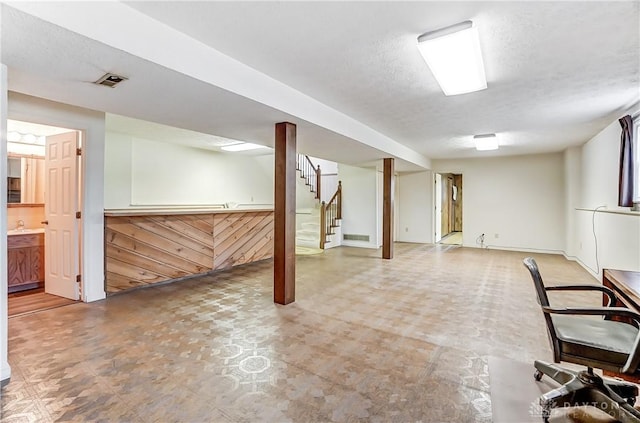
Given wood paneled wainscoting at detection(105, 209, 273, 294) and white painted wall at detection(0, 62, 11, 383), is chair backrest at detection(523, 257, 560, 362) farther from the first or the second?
wood paneled wainscoting at detection(105, 209, 273, 294)

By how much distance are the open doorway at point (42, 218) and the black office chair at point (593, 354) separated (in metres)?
4.87

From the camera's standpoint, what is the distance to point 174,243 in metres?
4.86

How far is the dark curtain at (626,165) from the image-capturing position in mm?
3785

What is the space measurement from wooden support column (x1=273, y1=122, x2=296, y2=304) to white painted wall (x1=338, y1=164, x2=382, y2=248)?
494 centimetres

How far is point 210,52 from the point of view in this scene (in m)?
2.47

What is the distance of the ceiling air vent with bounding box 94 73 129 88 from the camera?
2.34 metres

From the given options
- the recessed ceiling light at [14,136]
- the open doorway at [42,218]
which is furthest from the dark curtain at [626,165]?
the recessed ceiling light at [14,136]

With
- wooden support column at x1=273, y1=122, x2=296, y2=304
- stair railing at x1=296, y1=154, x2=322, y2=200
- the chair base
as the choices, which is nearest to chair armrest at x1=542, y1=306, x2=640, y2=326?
the chair base

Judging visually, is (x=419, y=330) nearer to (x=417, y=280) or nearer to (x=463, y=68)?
(x=417, y=280)

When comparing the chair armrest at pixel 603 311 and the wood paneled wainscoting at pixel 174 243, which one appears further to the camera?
the wood paneled wainscoting at pixel 174 243

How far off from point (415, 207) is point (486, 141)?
12.3 feet

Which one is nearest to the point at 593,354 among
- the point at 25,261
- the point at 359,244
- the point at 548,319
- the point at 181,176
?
the point at 548,319

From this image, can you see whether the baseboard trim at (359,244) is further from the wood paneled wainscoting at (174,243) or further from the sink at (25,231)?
the sink at (25,231)

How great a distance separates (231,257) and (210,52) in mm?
4056
